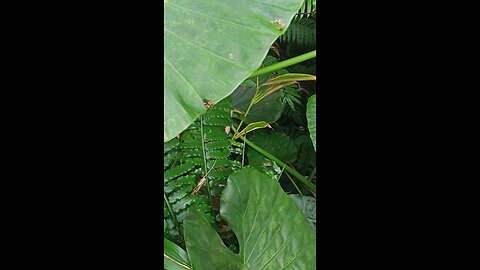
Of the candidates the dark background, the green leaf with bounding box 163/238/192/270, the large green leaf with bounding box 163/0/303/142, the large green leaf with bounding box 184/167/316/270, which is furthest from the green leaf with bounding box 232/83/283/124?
the dark background

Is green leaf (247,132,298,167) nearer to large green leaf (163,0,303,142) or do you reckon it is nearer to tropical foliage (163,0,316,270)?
tropical foliage (163,0,316,270)

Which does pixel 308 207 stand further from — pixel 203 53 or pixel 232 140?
pixel 203 53

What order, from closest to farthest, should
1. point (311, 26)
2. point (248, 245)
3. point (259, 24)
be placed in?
point (259, 24) → point (248, 245) → point (311, 26)

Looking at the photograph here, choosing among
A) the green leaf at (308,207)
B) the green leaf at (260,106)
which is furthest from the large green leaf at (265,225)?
the green leaf at (260,106)
